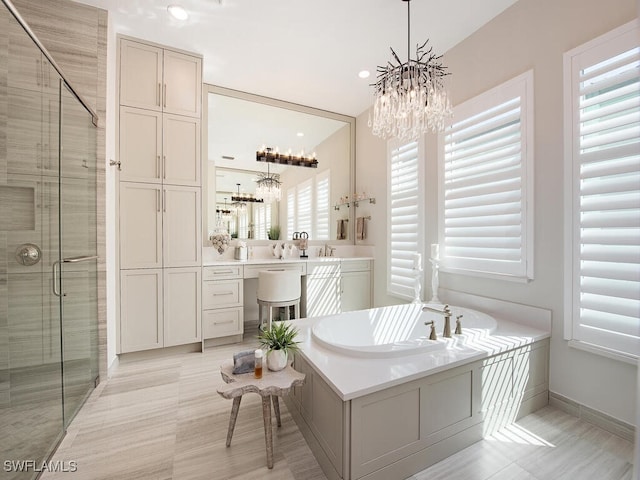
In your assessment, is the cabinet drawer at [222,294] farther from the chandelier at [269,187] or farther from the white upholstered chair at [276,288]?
the chandelier at [269,187]

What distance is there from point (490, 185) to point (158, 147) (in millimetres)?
3136

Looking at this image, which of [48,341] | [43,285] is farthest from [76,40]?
[48,341]

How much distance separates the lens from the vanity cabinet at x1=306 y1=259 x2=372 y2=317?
3.47 m

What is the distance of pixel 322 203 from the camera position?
417cm

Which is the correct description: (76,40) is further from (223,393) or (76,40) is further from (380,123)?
(223,393)

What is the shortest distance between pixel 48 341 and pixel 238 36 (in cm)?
281

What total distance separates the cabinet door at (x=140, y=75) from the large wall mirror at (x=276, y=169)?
24.6 inches

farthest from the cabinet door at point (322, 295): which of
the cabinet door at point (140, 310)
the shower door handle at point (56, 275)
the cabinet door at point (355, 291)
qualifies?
the shower door handle at point (56, 275)

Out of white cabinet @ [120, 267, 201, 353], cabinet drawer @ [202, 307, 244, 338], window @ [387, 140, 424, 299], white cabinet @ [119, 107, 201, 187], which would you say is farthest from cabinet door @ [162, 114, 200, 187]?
window @ [387, 140, 424, 299]

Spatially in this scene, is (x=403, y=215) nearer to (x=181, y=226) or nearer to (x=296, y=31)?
(x=296, y=31)

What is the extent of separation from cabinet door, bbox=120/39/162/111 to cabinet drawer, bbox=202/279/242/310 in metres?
1.89

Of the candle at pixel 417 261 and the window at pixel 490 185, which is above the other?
the window at pixel 490 185

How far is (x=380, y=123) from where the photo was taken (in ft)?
6.22

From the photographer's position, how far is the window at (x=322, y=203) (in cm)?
414
